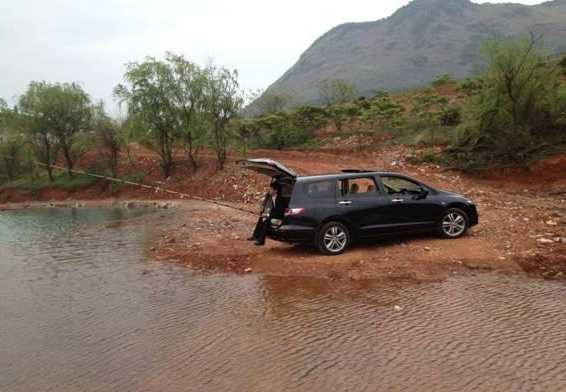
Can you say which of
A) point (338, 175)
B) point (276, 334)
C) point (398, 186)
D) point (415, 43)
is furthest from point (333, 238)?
point (415, 43)

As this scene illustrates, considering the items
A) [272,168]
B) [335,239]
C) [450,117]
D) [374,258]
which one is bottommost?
[374,258]

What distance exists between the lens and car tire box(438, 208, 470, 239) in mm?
10148

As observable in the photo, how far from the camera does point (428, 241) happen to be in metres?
10.1

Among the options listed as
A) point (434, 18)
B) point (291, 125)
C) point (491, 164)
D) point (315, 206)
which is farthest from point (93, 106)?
point (434, 18)

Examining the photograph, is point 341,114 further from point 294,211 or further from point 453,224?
point 294,211

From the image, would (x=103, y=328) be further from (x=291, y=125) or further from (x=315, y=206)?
(x=291, y=125)

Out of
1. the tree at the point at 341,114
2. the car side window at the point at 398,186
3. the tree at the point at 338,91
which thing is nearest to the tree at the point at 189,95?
the tree at the point at 341,114

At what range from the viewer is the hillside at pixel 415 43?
12099 cm

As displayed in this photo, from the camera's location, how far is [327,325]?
6.39 metres

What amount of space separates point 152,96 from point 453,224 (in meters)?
19.8

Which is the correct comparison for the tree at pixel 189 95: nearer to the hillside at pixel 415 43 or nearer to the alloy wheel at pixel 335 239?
the alloy wheel at pixel 335 239

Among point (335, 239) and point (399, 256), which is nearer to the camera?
point (399, 256)

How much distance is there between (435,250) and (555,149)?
36.6 feet

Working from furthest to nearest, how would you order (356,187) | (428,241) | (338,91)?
(338,91) < (428,241) < (356,187)
